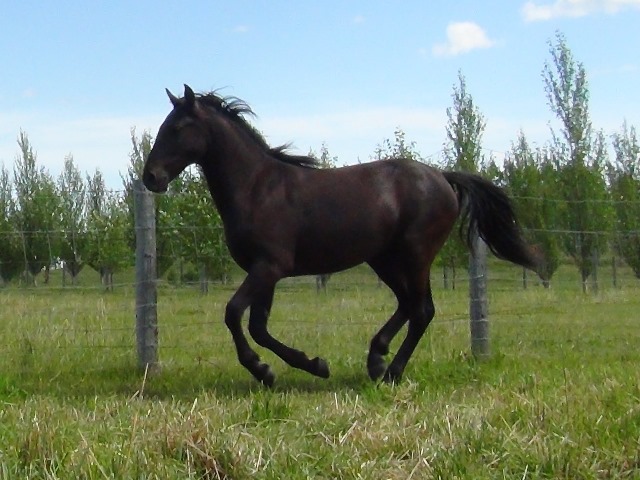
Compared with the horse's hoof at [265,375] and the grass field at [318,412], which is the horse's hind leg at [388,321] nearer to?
the grass field at [318,412]

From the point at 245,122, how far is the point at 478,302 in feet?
9.07

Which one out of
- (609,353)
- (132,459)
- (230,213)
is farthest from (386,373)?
(132,459)

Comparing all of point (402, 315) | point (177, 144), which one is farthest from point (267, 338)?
point (177, 144)

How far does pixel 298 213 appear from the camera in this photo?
21.5 ft

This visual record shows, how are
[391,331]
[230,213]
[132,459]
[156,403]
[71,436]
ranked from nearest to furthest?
1. [132,459]
2. [71,436]
3. [156,403]
4. [230,213]
5. [391,331]

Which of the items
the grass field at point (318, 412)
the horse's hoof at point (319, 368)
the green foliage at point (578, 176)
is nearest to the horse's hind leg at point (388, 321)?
the grass field at point (318, 412)

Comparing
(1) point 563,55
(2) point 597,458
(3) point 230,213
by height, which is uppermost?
(1) point 563,55

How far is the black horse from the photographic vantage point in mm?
6383

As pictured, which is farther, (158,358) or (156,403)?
(158,358)

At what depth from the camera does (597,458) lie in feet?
13.2

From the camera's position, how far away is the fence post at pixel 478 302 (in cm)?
805

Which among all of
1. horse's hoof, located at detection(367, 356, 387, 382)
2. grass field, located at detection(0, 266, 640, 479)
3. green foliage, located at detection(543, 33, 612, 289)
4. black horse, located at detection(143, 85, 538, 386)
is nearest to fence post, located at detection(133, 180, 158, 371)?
grass field, located at detection(0, 266, 640, 479)

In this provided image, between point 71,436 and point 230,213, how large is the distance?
2.57m

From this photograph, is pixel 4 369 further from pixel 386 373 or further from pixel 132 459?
pixel 132 459
